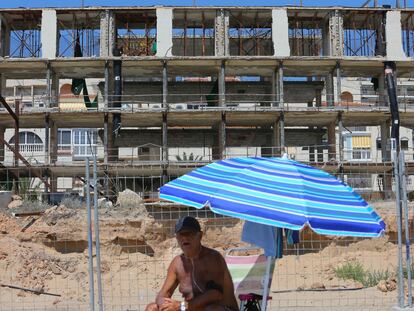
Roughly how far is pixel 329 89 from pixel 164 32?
11.0 meters

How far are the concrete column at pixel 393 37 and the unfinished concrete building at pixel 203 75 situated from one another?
6 centimetres

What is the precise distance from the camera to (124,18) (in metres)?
39.0

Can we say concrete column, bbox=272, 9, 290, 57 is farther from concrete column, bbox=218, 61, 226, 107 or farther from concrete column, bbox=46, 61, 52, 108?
concrete column, bbox=46, 61, 52, 108

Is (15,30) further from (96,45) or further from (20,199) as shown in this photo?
(20,199)

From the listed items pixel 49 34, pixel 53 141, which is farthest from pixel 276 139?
pixel 49 34

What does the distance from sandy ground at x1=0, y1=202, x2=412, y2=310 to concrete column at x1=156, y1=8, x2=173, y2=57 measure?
20.0 meters

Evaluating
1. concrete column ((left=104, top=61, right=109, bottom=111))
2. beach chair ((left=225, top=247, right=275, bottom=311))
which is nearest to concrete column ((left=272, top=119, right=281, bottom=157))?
concrete column ((left=104, top=61, right=109, bottom=111))

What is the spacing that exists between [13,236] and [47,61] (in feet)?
72.5

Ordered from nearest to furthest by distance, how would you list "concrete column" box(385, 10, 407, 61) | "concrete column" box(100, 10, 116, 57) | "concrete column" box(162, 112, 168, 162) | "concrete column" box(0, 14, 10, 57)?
"concrete column" box(162, 112, 168, 162) < "concrete column" box(100, 10, 116, 57) < "concrete column" box(385, 10, 407, 61) < "concrete column" box(0, 14, 10, 57)

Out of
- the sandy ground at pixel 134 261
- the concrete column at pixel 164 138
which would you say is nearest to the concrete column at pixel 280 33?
the concrete column at pixel 164 138

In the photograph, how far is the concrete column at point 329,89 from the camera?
1501 inches

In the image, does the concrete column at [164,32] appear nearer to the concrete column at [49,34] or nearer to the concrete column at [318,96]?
the concrete column at [49,34]

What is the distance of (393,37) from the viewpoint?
38562 mm

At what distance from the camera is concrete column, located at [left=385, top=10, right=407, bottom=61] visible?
38.5 meters
